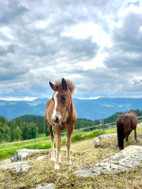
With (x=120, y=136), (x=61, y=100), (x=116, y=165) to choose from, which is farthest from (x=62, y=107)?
(x=120, y=136)

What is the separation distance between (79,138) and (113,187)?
1488 centimetres

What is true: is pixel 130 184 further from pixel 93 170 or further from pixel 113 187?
pixel 93 170

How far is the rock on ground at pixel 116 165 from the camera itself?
4546mm

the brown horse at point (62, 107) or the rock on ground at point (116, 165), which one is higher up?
the brown horse at point (62, 107)

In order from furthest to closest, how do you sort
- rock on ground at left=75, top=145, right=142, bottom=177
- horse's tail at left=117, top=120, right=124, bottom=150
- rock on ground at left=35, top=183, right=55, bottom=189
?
horse's tail at left=117, top=120, right=124, bottom=150
rock on ground at left=75, top=145, right=142, bottom=177
rock on ground at left=35, top=183, right=55, bottom=189

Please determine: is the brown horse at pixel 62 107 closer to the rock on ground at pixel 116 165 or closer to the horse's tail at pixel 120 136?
the rock on ground at pixel 116 165

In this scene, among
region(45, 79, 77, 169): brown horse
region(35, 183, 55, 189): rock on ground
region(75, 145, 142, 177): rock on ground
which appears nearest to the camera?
region(35, 183, 55, 189): rock on ground

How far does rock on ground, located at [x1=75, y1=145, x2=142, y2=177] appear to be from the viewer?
455cm

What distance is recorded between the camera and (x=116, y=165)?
15.9ft

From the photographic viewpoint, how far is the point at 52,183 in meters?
4.32

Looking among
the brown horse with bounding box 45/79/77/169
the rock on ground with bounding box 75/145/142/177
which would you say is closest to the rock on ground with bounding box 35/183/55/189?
the rock on ground with bounding box 75/145/142/177

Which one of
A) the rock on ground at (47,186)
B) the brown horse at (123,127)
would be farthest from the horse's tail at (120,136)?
the rock on ground at (47,186)

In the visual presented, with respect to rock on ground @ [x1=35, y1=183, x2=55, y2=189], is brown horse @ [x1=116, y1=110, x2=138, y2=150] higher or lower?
higher

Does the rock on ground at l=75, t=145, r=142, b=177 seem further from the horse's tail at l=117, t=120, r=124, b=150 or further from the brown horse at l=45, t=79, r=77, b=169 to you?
the horse's tail at l=117, t=120, r=124, b=150
